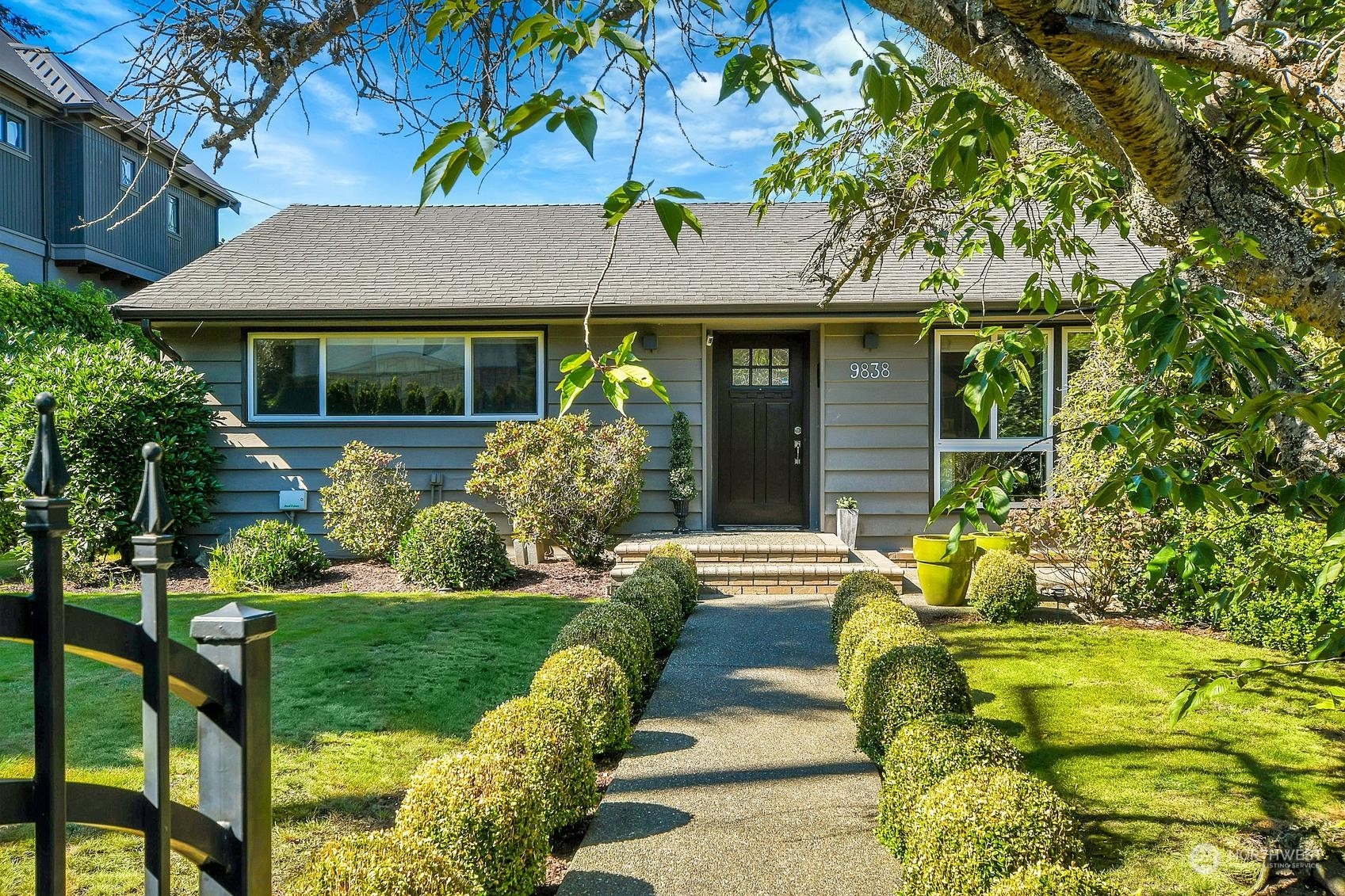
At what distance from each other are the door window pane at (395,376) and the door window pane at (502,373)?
7.7 inches

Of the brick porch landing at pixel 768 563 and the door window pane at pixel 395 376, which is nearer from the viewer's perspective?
the brick porch landing at pixel 768 563

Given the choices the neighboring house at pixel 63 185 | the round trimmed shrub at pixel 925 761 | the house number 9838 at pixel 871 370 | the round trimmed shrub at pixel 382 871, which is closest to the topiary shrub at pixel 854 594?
the round trimmed shrub at pixel 925 761

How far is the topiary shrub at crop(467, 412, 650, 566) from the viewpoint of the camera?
8047 millimetres

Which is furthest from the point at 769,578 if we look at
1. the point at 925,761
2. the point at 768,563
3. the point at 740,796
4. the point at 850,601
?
the point at 925,761

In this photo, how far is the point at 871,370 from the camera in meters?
9.09

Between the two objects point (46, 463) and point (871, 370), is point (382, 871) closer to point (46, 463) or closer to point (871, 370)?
point (46, 463)

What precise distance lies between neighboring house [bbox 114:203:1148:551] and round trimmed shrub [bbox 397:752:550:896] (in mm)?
6695

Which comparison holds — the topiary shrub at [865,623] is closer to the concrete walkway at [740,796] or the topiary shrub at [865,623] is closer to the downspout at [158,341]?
the concrete walkway at [740,796]

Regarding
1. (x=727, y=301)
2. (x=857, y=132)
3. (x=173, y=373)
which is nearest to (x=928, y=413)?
(x=727, y=301)

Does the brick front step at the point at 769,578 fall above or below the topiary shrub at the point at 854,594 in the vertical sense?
below

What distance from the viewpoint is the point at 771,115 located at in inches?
157

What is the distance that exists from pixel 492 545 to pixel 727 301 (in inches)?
143

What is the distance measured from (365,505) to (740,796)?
6.43m

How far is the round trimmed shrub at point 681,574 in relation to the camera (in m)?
6.23
